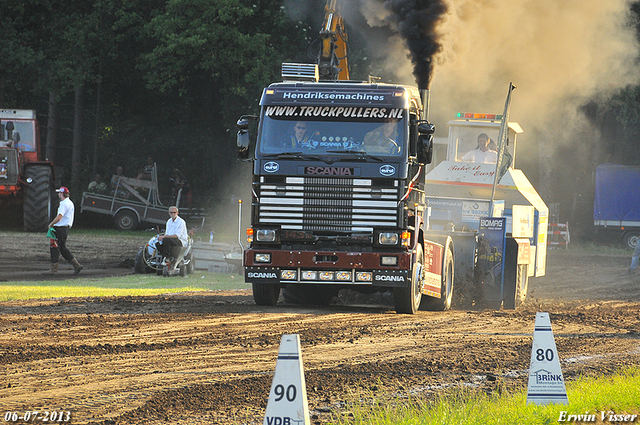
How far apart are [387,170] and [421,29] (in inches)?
290

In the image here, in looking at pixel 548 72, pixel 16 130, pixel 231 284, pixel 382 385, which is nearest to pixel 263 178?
pixel 382 385

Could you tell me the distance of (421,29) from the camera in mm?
18672

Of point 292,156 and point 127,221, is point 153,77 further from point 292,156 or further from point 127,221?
point 292,156

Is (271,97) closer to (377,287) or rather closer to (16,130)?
(377,287)

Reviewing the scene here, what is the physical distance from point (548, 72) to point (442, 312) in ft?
50.0

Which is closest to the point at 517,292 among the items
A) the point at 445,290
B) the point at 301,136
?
the point at 445,290

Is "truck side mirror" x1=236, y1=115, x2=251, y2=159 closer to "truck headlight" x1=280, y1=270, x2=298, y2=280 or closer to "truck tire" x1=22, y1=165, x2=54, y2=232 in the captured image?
"truck headlight" x1=280, y1=270, x2=298, y2=280

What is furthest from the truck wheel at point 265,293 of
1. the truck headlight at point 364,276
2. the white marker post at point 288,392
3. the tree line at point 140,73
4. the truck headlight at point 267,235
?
the tree line at point 140,73

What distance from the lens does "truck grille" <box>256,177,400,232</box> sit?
12281 mm

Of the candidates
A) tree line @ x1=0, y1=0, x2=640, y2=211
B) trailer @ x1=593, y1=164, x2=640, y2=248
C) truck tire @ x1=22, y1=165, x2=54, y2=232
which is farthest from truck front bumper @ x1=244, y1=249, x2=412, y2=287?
trailer @ x1=593, y1=164, x2=640, y2=248

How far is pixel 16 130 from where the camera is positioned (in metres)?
29.0

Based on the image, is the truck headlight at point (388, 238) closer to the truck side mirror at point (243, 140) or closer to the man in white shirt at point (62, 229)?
the truck side mirror at point (243, 140)

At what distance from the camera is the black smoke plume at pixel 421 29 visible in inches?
724

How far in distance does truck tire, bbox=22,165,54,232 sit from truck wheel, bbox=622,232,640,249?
22.8 m
